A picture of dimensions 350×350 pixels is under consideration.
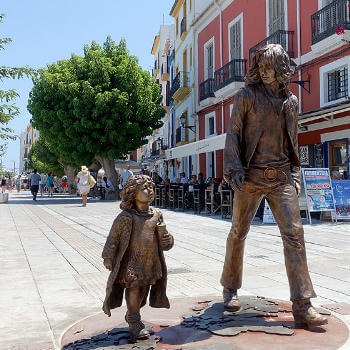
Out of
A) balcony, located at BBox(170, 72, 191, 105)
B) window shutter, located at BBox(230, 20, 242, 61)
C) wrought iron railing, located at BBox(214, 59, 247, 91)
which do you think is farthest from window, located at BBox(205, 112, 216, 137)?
window shutter, located at BBox(230, 20, 242, 61)

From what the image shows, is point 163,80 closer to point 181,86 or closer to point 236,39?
point 181,86

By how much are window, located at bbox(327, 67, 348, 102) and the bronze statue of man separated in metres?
10.7

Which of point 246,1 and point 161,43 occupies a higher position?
point 161,43

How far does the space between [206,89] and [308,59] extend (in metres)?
8.32

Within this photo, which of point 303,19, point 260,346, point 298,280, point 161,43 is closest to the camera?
point 260,346

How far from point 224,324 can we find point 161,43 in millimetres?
42349

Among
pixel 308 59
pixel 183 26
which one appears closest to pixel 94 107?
pixel 183 26

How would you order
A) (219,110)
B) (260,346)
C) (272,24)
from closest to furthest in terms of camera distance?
(260,346) → (272,24) → (219,110)

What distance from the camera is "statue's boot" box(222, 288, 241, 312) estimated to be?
136 inches

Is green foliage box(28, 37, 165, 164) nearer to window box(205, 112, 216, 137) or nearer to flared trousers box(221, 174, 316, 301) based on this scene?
window box(205, 112, 216, 137)

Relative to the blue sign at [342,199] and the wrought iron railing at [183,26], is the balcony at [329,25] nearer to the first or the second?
the blue sign at [342,199]

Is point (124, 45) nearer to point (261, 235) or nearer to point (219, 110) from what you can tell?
point (219, 110)

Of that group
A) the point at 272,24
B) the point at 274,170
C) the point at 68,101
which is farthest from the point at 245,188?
the point at 68,101

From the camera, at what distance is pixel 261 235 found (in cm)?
897
